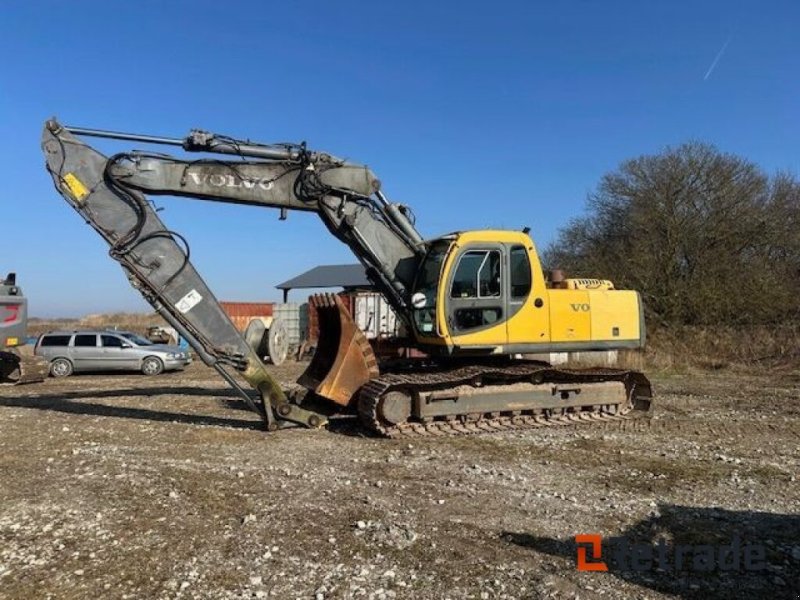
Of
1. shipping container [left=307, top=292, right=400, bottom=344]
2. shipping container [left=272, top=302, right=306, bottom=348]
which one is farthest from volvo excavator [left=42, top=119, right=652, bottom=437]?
shipping container [left=272, top=302, right=306, bottom=348]

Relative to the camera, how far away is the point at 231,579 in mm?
4551

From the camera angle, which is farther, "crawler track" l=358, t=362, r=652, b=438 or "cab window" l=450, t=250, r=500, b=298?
"cab window" l=450, t=250, r=500, b=298

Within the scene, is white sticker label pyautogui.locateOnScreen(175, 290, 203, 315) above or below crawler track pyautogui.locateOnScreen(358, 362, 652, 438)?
above

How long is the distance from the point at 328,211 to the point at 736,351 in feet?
60.5

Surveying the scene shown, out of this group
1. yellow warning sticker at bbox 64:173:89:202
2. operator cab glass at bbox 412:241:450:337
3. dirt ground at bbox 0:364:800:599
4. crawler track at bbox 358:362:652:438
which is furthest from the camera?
operator cab glass at bbox 412:241:450:337

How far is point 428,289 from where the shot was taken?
10.1 meters

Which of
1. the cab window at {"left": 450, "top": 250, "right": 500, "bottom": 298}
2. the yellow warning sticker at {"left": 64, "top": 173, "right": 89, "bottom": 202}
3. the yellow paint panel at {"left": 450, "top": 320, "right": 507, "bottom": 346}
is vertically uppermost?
the yellow warning sticker at {"left": 64, "top": 173, "right": 89, "bottom": 202}

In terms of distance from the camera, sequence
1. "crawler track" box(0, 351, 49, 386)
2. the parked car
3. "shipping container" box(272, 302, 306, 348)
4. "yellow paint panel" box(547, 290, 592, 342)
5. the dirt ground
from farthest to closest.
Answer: "shipping container" box(272, 302, 306, 348)
the parked car
"crawler track" box(0, 351, 49, 386)
"yellow paint panel" box(547, 290, 592, 342)
the dirt ground

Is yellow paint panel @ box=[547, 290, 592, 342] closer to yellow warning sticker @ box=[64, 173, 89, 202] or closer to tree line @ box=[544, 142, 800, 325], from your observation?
yellow warning sticker @ box=[64, 173, 89, 202]

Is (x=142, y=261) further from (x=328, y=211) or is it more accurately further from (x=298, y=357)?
(x=298, y=357)

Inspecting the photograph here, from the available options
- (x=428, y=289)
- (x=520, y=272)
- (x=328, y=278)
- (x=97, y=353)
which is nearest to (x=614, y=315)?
(x=520, y=272)

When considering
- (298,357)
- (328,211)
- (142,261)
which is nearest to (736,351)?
(298,357)

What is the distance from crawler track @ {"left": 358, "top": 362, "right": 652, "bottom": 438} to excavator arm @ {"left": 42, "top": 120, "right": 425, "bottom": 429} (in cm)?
73

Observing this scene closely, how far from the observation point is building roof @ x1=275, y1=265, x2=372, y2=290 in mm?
44844
